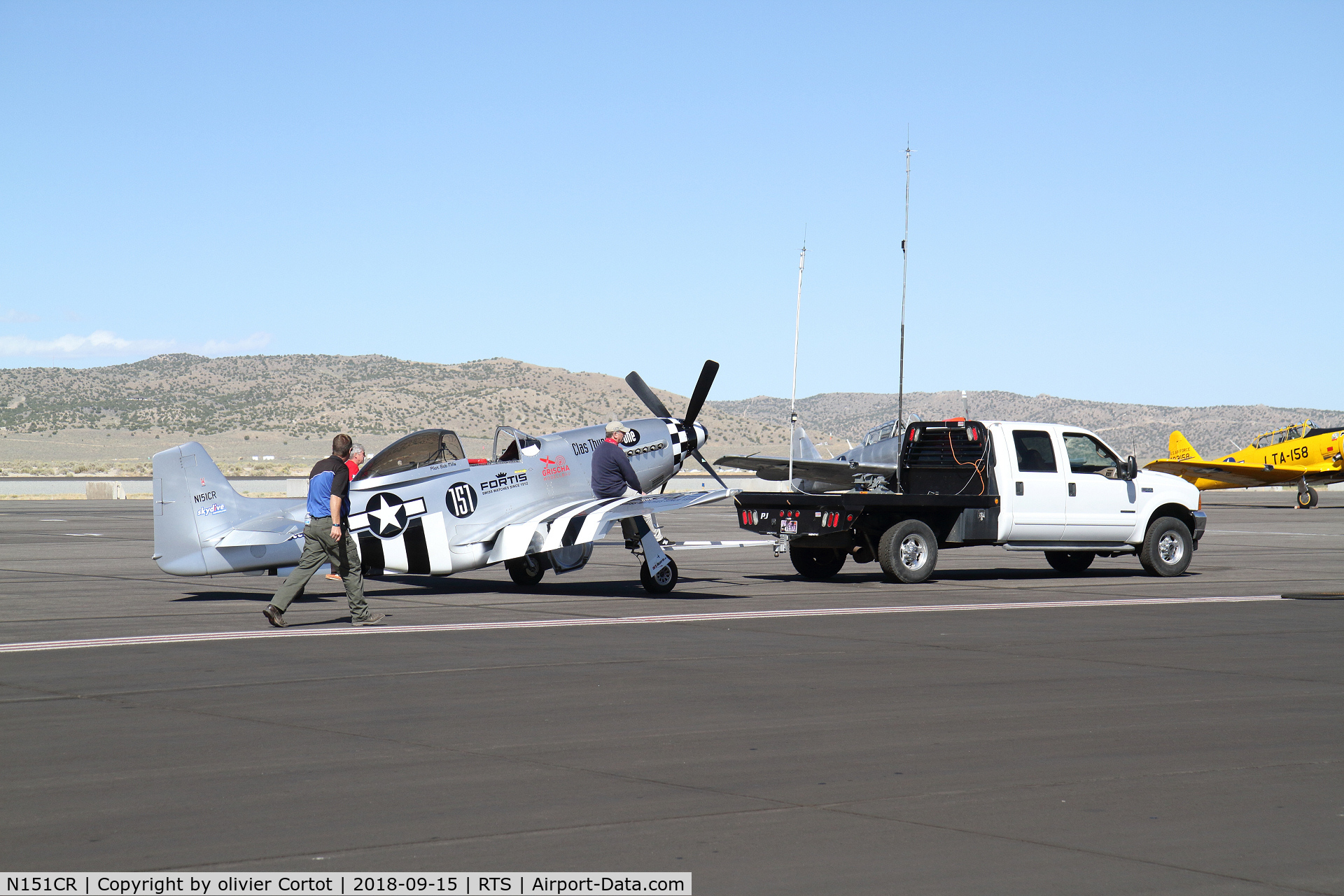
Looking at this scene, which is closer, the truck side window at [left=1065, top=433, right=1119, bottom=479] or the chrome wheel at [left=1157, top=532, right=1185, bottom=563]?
the truck side window at [left=1065, top=433, right=1119, bottom=479]

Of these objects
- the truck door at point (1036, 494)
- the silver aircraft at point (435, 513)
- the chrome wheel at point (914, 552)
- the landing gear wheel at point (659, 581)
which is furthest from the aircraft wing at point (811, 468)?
the landing gear wheel at point (659, 581)

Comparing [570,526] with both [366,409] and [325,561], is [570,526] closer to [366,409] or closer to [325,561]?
[325,561]

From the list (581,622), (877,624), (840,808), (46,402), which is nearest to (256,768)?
(840,808)

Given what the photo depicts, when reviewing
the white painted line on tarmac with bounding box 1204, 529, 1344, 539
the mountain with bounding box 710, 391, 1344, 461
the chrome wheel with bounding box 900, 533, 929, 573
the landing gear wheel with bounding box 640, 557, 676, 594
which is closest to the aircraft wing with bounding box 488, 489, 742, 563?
the landing gear wheel with bounding box 640, 557, 676, 594

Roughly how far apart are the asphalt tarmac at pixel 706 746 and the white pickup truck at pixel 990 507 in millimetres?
3206

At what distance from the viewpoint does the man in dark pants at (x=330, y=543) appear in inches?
484

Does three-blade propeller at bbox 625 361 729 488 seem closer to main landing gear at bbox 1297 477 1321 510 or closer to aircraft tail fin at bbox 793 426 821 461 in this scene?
aircraft tail fin at bbox 793 426 821 461

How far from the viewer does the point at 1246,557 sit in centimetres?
2241

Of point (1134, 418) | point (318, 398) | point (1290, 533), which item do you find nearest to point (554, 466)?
point (1290, 533)

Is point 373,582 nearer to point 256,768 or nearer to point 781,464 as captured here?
point 256,768

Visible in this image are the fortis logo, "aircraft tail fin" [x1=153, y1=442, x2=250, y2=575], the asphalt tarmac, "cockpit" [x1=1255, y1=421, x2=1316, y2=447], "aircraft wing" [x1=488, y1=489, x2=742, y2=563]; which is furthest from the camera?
"cockpit" [x1=1255, y1=421, x2=1316, y2=447]

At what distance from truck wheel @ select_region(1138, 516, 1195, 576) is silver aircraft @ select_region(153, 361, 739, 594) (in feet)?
23.6

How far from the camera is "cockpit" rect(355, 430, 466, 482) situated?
1519 centimetres

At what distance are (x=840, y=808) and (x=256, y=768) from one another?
112 inches
